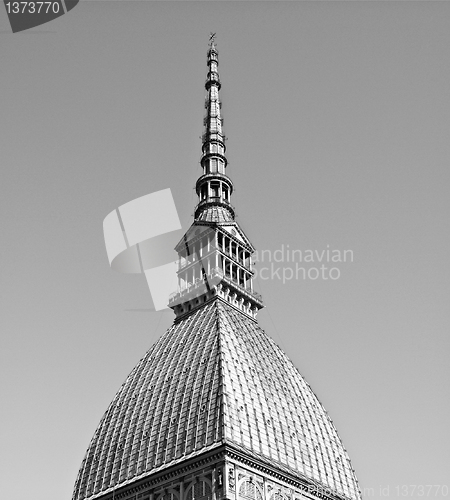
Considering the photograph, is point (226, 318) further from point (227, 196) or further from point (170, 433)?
point (227, 196)

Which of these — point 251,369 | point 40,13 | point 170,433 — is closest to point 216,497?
point 170,433

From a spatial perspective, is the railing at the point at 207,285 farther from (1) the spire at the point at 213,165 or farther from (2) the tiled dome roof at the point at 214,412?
(1) the spire at the point at 213,165

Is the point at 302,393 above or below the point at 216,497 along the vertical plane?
above

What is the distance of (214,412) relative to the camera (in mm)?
65438

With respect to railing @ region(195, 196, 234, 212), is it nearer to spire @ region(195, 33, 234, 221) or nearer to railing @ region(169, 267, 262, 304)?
spire @ region(195, 33, 234, 221)

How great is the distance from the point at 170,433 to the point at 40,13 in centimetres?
4206

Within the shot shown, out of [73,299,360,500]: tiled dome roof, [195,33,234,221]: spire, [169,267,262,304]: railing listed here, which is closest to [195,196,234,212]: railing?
[195,33,234,221]: spire

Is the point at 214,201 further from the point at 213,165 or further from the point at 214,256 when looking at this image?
the point at 214,256

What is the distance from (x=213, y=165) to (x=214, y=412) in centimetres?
3888

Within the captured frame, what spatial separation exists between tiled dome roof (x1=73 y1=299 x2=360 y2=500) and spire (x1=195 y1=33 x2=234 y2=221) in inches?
572

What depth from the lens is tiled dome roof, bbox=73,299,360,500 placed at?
66000 millimetres

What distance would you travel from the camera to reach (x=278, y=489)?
64500 mm

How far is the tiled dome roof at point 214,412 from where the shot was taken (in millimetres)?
66000

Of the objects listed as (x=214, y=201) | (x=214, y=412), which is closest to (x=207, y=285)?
(x=214, y=201)
